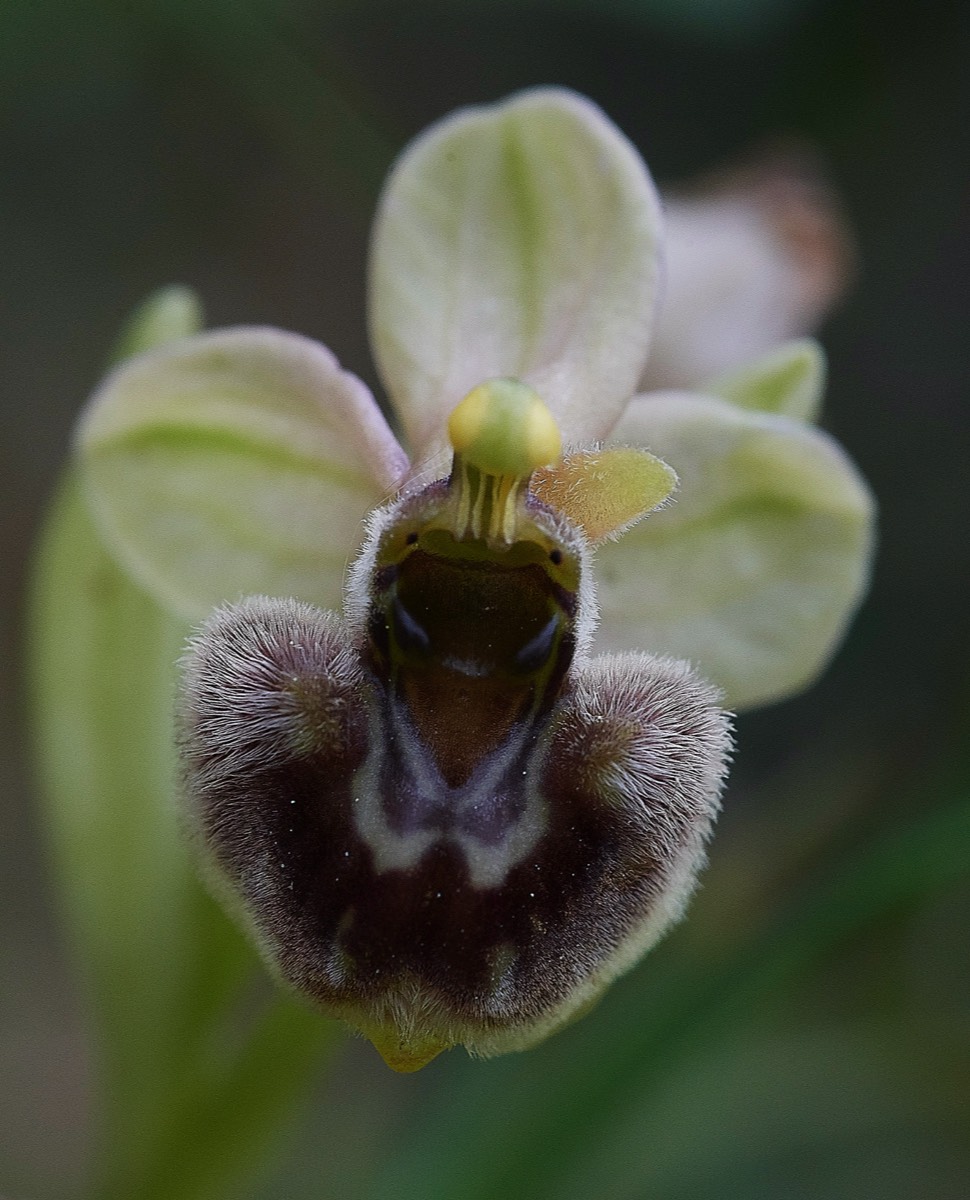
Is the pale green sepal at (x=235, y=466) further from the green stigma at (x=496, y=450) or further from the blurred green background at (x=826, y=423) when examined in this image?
the blurred green background at (x=826, y=423)

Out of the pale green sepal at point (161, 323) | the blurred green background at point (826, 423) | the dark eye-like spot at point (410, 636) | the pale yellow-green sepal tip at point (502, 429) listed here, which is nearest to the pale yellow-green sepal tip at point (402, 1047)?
the dark eye-like spot at point (410, 636)

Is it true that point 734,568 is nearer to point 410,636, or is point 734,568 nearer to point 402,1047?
point 410,636

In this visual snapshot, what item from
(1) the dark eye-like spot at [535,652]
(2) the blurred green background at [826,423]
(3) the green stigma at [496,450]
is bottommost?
(2) the blurred green background at [826,423]

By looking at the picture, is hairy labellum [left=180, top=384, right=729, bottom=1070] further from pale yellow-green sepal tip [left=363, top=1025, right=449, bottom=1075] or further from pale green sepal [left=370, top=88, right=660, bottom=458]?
pale green sepal [left=370, top=88, right=660, bottom=458]

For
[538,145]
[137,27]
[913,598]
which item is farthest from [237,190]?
[538,145]

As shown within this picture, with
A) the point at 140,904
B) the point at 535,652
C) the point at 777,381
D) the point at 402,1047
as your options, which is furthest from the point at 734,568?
the point at 140,904

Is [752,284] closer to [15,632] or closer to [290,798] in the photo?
[290,798]
